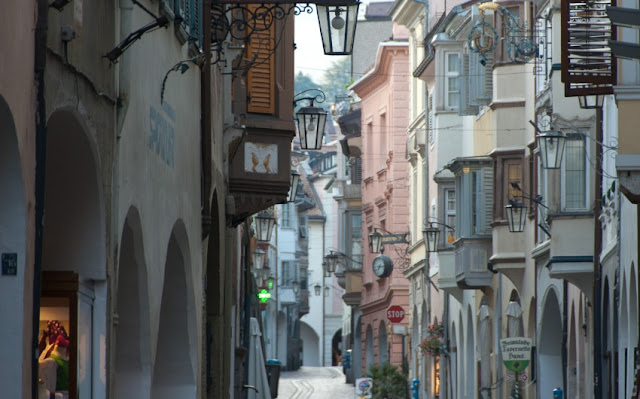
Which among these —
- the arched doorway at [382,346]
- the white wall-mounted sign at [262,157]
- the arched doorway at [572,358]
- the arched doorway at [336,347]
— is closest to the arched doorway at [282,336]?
the arched doorway at [336,347]

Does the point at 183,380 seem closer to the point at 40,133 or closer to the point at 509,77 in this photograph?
the point at 40,133

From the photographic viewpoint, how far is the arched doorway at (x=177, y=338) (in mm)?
16250

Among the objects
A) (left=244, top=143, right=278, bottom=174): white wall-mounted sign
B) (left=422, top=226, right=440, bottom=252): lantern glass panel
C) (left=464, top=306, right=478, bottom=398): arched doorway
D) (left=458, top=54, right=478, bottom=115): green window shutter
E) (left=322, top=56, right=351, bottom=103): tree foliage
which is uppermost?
(left=322, top=56, right=351, bottom=103): tree foliage

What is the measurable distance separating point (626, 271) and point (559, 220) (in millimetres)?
5760

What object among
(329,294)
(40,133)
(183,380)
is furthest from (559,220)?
(329,294)

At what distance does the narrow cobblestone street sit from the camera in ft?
194

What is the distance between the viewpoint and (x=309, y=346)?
111 metres

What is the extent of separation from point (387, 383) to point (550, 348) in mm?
12849

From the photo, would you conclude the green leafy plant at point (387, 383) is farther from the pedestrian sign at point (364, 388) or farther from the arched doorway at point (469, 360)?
the arched doorway at point (469, 360)

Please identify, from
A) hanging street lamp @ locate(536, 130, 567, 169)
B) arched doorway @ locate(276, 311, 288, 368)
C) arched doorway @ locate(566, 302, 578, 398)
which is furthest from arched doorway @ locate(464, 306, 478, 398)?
arched doorway @ locate(276, 311, 288, 368)

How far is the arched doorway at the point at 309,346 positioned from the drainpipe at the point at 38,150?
101 m

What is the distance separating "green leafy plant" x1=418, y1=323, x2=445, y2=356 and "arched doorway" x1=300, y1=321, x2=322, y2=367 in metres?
61.0

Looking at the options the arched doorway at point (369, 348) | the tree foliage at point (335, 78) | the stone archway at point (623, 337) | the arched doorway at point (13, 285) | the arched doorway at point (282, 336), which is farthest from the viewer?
the tree foliage at point (335, 78)

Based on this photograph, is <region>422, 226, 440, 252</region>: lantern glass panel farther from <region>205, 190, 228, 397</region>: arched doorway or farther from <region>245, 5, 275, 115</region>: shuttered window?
<region>205, 190, 228, 397</region>: arched doorway
